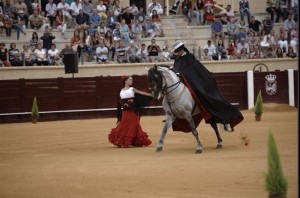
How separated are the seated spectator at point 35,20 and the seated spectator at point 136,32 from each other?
291 cm

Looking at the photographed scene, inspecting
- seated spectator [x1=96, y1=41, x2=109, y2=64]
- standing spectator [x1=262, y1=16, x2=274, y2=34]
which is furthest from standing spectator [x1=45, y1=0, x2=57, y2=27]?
standing spectator [x1=262, y1=16, x2=274, y2=34]

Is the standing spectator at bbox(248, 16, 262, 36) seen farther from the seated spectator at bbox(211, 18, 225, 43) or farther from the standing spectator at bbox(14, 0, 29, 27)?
the standing spectator at bbox(14, 0, 29, 27)

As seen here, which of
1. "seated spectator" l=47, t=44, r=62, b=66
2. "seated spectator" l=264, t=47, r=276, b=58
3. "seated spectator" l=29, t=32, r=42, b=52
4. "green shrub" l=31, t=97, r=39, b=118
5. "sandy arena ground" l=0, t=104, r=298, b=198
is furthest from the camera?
"seated spectator" l=264, t=47, r=276, b=58

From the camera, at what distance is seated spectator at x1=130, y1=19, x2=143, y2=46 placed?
26.2m

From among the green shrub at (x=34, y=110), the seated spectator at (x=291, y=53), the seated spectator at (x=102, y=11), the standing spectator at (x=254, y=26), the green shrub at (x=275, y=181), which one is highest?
the seated spectator at (x=102, y=11)

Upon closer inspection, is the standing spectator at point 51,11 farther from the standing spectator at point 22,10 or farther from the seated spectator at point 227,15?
the seated spectator at point 227,15

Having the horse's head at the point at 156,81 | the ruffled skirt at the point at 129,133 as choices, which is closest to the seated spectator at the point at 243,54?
the ruffled skirt at the point at 129,133

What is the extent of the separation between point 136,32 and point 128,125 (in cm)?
1190

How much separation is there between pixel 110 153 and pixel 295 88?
1369 cm

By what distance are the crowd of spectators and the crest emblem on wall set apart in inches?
47.5

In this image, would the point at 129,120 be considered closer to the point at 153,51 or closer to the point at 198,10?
the point at 153,51

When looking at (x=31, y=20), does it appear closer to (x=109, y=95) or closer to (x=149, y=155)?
(x=109, y=95)

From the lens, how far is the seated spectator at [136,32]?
26.2 m

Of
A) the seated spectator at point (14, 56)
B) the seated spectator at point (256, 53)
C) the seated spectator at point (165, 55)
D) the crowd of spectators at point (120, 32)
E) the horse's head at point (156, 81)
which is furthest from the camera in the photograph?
the seated spectator at point (256, 53)
